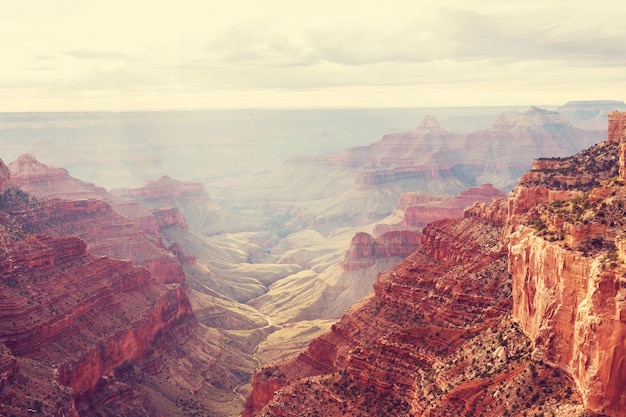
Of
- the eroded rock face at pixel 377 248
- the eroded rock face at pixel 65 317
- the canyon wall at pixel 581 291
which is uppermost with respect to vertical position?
the canyon wall at pixel 581 291

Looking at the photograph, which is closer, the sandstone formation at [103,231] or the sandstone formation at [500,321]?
the sandstone formation at [500,321]

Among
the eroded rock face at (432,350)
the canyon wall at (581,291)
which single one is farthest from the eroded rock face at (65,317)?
the canyon wall at (581,291)

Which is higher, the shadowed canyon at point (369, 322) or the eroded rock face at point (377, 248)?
the shadowed canyon at point (369, 322)

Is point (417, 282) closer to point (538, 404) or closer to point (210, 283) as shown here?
point (538, 404)

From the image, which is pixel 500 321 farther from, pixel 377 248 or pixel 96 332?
pixel 377 248

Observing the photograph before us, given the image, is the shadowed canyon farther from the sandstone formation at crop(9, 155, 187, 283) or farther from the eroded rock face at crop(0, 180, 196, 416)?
the sandstone formation at crop(9, 155, 187, 283)

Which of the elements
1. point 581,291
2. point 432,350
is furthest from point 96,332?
point 581,291

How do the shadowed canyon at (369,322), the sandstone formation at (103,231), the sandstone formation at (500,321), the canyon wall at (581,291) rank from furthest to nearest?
the sandstone formation at (103,231) < the shadowed canyon at (369,322) < the sandstone formation at (500,321) < the canyon wall at (581,291)

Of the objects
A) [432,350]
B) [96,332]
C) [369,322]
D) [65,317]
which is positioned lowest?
[96,332]

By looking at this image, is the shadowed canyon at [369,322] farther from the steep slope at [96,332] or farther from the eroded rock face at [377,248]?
the eroded rock face at [377,248]
